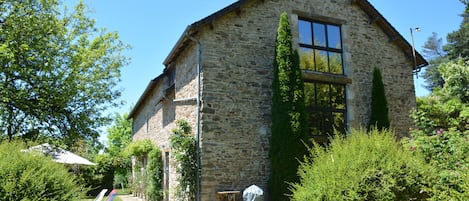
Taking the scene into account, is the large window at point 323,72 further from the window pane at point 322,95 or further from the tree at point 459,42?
the tree at point 459,42

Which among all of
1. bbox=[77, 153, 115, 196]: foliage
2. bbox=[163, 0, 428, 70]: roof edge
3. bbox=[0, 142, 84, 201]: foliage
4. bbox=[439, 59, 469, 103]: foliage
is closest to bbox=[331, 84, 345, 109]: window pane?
bbox=[163, 0, 428, 70]: roof edge

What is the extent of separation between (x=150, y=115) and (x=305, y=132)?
915 centimetres

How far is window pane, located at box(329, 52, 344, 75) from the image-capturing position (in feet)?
38.5

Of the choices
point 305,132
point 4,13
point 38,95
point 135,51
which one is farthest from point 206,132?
point 135,51

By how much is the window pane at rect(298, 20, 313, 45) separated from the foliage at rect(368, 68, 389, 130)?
2694mm

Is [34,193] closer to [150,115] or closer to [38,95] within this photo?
[38,95]

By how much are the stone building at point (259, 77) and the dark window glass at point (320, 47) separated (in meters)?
0.04

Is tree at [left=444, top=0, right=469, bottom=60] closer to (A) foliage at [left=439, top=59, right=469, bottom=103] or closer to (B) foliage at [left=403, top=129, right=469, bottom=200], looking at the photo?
(A) foliage at [left=439, top=59, right=469, bottom=103]

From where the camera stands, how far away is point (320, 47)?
1166 centimetres

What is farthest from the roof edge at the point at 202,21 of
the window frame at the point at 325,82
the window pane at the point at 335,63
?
the window pane at the point at 335,63

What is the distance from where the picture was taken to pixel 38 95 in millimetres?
13352

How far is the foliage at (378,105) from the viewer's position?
458 inches

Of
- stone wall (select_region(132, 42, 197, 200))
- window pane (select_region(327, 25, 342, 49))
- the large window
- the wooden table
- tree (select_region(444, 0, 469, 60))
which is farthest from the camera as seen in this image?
tree (select_region(444, 0, 469, 60))

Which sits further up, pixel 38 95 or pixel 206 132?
pixel 38 95
